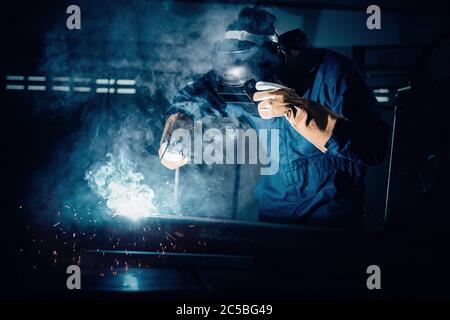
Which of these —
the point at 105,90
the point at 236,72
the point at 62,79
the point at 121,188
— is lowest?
the point at 121,188

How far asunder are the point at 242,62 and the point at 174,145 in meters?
0.80

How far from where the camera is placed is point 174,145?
2.70 metres

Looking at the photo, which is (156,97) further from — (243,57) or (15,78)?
(243,57)

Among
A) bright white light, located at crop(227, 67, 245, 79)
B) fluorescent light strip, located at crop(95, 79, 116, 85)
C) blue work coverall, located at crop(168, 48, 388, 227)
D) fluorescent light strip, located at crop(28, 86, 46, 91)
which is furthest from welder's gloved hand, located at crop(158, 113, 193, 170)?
fluorescent light strip, located at crop(28, 86, 46, 91)

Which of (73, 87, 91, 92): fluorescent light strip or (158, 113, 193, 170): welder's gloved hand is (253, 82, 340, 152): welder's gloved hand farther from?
(73, 87, 91, 92): fluorescent light strip

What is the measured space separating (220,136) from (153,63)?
106cm

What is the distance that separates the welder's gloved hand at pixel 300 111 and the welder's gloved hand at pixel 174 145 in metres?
0.72

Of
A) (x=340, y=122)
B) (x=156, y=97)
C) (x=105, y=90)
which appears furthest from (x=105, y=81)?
(x=340, y=122)

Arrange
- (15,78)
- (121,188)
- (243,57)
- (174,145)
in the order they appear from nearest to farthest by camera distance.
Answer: (243,57)
(174,145)
(121,188)
(15,78)

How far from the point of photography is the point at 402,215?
3.43 metres

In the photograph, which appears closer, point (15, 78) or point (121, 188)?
point (121, 188)

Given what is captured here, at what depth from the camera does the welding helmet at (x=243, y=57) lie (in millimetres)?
2279

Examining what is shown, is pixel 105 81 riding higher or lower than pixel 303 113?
higher

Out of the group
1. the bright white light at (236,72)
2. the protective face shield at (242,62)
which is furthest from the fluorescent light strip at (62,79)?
the bright white light at (236,72)
